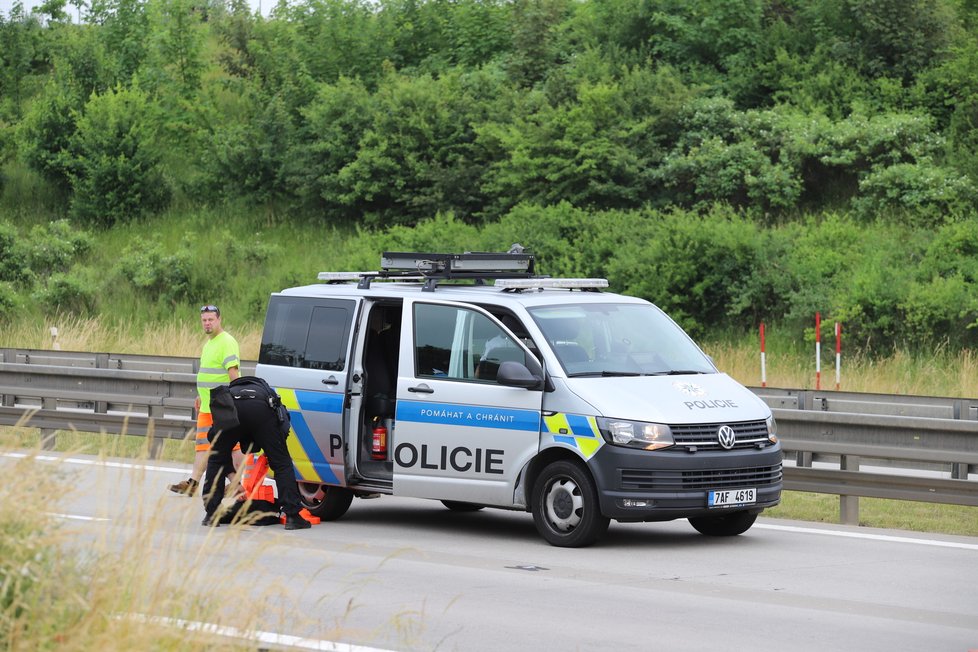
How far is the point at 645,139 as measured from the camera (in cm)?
3694

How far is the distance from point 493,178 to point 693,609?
31.1 metres

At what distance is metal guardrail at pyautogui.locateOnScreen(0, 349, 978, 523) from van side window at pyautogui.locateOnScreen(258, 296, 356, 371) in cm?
217

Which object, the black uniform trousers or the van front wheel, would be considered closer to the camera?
the van front wheel

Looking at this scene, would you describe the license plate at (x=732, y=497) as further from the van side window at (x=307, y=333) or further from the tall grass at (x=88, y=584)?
the tall grass at (x=88, y=584)

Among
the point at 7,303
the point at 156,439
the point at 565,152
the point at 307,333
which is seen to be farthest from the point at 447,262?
the point at 7,303

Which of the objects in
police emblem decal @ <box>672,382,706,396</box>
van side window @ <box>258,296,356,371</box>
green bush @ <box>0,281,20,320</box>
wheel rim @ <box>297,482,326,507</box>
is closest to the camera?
police emblem decal @ <box>672,382,706,396</box>

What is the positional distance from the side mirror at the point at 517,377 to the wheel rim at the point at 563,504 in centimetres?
75

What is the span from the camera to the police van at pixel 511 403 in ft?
35.7

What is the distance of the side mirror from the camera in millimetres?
11234

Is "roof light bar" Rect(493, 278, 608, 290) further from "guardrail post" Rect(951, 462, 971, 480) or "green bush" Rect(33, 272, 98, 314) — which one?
"green bush" Rect(33, 272, 98, 314)

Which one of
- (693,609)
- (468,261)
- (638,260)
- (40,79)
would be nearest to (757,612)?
(693,609)

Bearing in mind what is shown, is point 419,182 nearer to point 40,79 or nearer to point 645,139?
point 645,139

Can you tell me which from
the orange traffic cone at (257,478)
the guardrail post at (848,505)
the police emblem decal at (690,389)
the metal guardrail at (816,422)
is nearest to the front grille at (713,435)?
the police emblem decal at (690,389)

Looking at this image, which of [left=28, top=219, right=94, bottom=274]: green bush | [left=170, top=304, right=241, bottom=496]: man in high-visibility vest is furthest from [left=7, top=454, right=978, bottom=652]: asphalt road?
[left=28, top=219, right=94, bottom=274]: green bush
